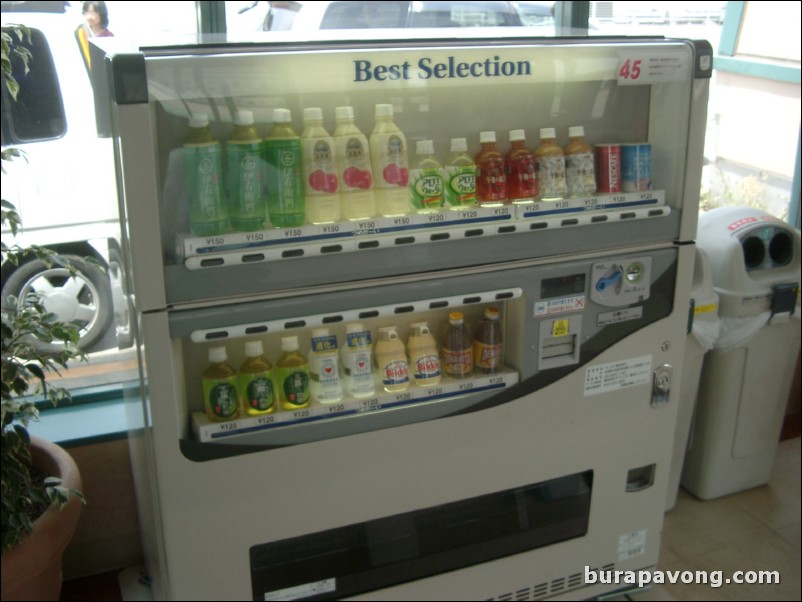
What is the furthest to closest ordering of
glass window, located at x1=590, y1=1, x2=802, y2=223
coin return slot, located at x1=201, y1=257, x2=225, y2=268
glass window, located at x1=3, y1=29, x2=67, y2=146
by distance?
1. glass window, located at x1=590, y1=1, x2=802, y2=223
2. glass window, located at x1=3, y1=29, x2=67, y2=146
3. coin return slot, located at x1=201, y1=257, x2=225, y2=268

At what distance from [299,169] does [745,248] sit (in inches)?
69.1

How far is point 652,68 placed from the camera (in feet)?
6.44

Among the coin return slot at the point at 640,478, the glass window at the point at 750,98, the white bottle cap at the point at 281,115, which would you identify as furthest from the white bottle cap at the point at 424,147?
the glass window at the point at 750,98

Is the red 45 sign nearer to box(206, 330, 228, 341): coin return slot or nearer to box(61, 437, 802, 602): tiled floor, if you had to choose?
box(206, 330, 228, 341): coin return slot

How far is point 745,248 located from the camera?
277cm

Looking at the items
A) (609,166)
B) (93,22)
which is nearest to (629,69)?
(609,166)

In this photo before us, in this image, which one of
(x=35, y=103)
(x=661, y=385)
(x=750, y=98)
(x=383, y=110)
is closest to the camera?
(x=383, y=110)

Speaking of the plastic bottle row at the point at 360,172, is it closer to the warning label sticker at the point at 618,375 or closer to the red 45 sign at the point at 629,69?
the red 45 sign at the point at 629,69

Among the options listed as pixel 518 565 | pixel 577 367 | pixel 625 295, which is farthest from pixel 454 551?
pixel 625 295

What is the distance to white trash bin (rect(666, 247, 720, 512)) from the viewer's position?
264 centimetres

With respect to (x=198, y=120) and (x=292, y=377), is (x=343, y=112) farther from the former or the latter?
(x=292, y=377)

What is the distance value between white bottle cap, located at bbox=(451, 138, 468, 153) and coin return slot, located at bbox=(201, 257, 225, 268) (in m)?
0.67

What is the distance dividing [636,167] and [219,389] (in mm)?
1234

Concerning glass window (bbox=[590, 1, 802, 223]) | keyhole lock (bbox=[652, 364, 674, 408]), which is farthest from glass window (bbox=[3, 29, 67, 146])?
glass window (bbox=[590, 1, 802, 223])
